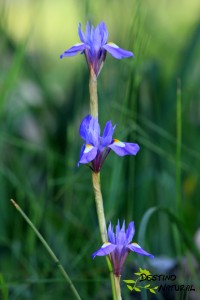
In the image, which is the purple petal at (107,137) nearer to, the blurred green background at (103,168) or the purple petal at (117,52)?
the purple petal at (117,52)

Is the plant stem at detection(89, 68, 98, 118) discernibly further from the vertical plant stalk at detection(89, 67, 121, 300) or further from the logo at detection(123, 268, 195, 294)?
the logo at detection(123, 268, 195, 294)

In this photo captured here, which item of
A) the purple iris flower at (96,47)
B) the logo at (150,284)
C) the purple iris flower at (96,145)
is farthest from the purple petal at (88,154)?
the logo at (150,284)

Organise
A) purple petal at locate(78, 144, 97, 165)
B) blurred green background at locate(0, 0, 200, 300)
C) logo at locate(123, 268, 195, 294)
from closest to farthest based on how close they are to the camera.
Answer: purple petal at locate(78, 144, 97, 165), logo at locate(123, 268, 195, 294), blurred green background at locate(0, 0, 200, 300)

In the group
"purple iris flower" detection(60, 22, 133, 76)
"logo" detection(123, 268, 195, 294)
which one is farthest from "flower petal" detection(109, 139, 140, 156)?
"logo" detection(123, 268, 195, 294)

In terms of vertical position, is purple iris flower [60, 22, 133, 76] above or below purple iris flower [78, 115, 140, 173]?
above

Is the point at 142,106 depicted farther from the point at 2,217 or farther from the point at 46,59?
the point at 46,59

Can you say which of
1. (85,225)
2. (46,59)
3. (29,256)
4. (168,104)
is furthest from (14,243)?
(46,59)

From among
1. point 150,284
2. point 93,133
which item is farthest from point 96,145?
point 150,284

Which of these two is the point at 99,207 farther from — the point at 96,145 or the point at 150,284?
the point at 150,284
